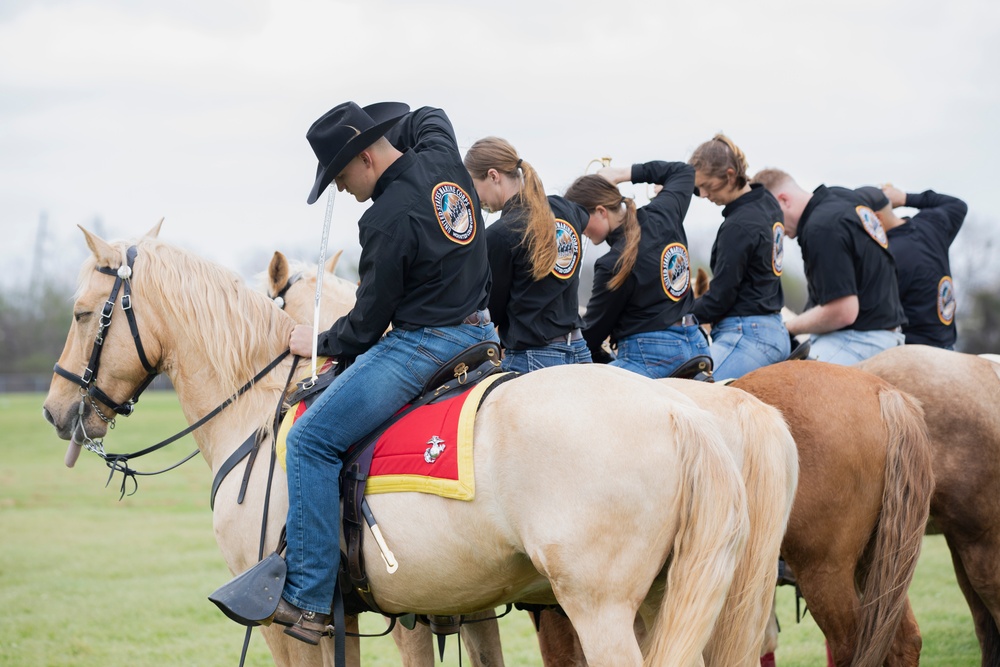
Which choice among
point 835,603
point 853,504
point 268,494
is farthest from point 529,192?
point 835,603

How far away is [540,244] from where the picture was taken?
5.00m

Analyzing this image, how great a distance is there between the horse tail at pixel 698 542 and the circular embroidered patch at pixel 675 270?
7.87ft

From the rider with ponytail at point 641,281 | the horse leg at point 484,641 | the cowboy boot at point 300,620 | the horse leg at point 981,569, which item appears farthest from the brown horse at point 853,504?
the cowboy boot at point 300,620

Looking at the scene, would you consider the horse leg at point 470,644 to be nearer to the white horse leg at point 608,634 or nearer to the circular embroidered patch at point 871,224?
the white horse leg at point 608,634

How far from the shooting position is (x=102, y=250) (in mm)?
4738

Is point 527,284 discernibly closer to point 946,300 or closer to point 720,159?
point 720,159

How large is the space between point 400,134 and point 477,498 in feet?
7.70

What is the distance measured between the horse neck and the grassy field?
139 inches

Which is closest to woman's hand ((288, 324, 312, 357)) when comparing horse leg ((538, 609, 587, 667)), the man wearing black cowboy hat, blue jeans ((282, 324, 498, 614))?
the man wearing black cowboy hat

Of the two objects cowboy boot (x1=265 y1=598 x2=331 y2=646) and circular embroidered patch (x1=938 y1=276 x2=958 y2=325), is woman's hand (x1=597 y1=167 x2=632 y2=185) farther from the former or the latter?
cowboy boot (x1=265 y1=598 x2=331 y2=646)

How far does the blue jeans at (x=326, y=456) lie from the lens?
407cm

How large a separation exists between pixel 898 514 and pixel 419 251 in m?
2.93

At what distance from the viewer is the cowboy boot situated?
410 centimetres

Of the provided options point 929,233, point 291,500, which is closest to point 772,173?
point 929,233
